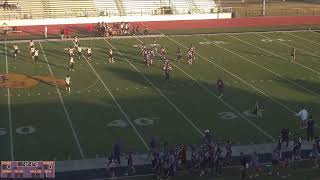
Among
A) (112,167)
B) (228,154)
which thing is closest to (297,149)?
(228,154)

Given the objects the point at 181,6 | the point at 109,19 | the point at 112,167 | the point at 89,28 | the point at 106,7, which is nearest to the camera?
the point at 112,167

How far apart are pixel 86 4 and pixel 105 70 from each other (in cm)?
2222

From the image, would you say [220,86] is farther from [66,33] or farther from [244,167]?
[66,33]

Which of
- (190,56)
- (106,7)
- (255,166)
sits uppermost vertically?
(106,7)

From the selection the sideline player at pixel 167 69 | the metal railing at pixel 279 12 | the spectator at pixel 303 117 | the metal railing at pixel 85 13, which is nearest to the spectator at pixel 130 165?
the spectator at pixel 303 117

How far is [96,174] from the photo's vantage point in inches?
644

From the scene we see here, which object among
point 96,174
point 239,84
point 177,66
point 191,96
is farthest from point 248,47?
point 96,174

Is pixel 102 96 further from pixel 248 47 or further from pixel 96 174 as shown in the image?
pixel 248 47

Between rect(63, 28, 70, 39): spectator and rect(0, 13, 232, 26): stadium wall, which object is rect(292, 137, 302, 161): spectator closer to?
rect(63, 28, 70, 39): spectator

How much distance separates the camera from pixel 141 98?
24.3 meters
